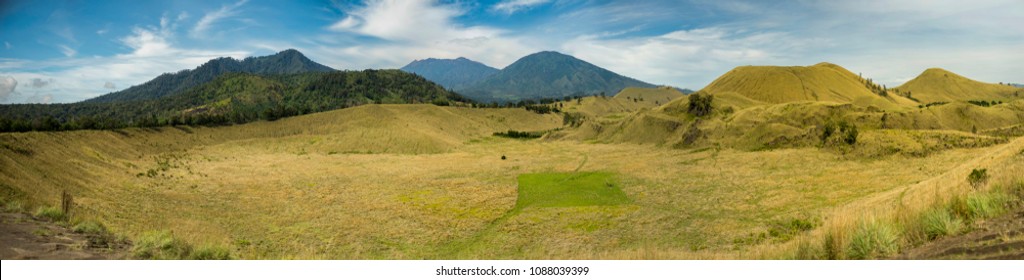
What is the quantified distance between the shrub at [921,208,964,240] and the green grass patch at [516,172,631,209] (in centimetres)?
2732

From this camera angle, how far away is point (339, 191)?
141 feet

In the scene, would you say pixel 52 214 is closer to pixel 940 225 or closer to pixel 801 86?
pixel 940 225

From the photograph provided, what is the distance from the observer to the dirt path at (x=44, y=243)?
10.4 metres

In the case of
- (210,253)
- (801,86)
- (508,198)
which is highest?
(801,86)

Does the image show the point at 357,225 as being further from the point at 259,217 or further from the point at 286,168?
the point at 286,168

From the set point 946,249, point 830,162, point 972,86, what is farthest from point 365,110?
point 972,86

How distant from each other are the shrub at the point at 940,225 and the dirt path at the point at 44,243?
19.2m

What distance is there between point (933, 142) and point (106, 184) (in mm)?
72675

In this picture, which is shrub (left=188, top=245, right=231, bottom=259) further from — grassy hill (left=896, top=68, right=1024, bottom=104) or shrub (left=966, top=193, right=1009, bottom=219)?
grassy hill (left=896, top=68, right=1024, bottom=104)

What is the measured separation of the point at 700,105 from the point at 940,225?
86.2 metres

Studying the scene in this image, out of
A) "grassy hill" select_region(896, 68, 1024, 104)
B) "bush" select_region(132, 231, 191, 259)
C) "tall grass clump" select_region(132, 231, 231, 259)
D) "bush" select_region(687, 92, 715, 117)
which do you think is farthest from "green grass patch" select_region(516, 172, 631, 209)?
"grassy hill" select_region(896, 68, 1024, 104)

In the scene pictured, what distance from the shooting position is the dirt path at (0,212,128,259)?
10430 millimetres

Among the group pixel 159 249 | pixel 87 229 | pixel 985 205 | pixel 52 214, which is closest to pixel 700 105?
pixel 985 205

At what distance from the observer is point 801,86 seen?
140 m
